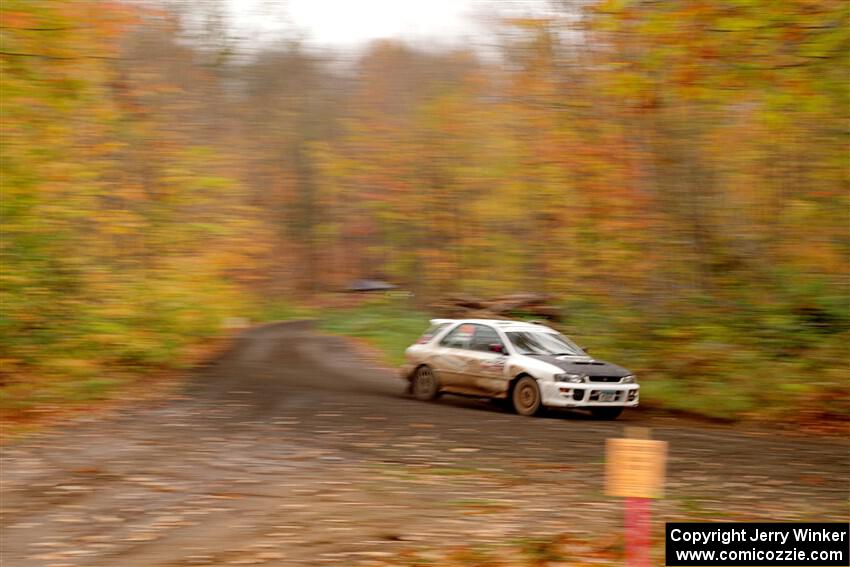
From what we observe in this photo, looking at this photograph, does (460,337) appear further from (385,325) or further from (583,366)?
(385,325)

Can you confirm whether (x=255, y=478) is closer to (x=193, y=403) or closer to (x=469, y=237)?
(x=193, y=403)

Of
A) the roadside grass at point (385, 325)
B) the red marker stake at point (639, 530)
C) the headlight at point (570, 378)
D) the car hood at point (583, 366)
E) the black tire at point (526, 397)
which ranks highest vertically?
the red marker stake at point (639, 530)

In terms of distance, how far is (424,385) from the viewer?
18297 millimetres

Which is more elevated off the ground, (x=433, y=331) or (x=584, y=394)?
(x=433, y=331)

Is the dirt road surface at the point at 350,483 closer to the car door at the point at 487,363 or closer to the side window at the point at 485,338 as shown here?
the car door at the point at 487,363

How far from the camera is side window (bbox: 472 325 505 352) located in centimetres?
1681

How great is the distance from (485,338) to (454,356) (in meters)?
0.78

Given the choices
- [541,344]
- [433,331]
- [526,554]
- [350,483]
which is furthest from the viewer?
[433,331]

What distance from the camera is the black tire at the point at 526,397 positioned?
1564 cm

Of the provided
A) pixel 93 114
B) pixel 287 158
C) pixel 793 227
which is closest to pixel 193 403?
pixel 93 114

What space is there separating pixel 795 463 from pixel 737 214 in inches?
295

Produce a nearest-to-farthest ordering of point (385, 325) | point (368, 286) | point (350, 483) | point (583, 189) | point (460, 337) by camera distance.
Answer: point (350, 483) < point (460, 337) < point (583, 189) < point (385, 325) < point (368, 286)

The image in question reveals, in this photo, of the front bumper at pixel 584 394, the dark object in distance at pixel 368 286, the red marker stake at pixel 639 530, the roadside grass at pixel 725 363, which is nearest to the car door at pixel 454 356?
the front bumper at pixel 584 394

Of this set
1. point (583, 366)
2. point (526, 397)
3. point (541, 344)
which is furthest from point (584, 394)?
point (541, 344)
